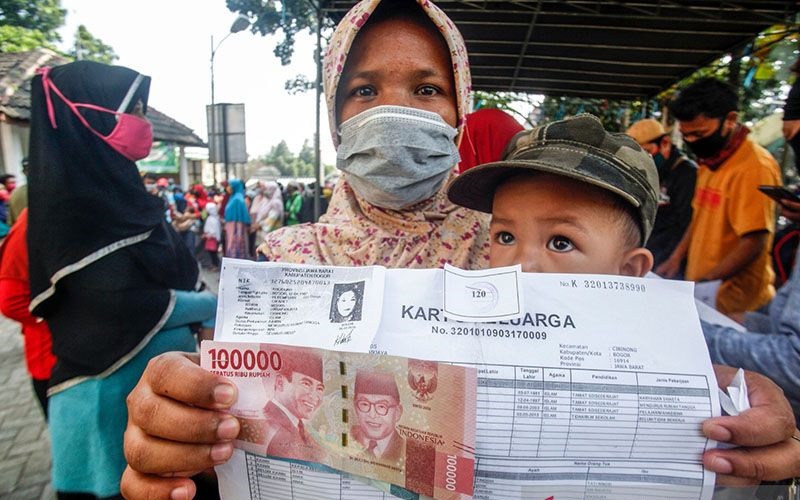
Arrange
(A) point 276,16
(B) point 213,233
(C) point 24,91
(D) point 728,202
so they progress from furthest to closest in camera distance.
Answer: (C) point 24,91, (B) point 213,233, (A) point 276,16, (D) point 728,202

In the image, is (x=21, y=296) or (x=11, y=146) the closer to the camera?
(x=21, y=296)

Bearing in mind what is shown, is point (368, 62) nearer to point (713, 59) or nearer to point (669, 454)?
point (669, 454)

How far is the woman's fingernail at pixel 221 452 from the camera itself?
2.15 ft

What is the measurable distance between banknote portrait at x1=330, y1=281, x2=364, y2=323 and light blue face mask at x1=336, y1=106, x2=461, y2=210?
0.53 metres

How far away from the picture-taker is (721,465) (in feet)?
2.00

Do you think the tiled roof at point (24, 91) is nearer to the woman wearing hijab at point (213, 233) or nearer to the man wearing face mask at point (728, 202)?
the woman wearing hijab at point (213, 233)

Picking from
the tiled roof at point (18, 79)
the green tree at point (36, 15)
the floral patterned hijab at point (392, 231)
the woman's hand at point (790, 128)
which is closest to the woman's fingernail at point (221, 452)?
the floral patterned hijab at point (392, 231)

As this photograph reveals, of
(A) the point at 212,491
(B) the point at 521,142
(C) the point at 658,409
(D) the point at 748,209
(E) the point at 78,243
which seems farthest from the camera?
(D) the point at 748,209

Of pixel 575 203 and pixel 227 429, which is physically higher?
pixel 575 203

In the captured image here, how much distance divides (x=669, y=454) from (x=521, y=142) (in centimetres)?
75

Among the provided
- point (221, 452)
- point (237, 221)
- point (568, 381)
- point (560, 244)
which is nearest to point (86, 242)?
point (221, 452)

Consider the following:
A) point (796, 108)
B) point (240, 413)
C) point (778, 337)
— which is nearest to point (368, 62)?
point (240, 413)

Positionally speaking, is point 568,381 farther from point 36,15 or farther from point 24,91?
point 36,15

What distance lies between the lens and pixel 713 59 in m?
5.44
